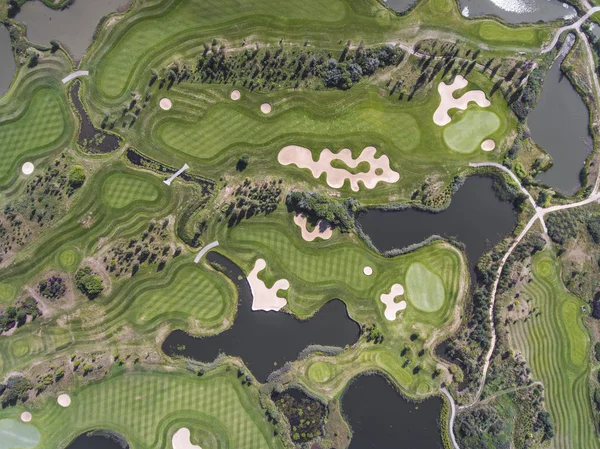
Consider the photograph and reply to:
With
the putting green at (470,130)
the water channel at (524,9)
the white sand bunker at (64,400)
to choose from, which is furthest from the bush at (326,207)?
the white sand bunker at (64,400)

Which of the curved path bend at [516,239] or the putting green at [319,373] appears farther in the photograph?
the curved path bend at [516,239]

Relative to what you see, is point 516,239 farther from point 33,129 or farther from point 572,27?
point 33,129

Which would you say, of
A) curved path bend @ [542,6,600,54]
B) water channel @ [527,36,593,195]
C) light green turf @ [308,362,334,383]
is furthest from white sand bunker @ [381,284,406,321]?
curved path bend @ [542,6,600,54]

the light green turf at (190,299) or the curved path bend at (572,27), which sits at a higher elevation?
the curved path bend at (572,27)

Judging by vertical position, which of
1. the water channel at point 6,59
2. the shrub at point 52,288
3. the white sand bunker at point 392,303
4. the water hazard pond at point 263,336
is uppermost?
the water channel at point 6,59

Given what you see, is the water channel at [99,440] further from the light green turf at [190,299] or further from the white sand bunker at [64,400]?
the light green turf at [190,299]

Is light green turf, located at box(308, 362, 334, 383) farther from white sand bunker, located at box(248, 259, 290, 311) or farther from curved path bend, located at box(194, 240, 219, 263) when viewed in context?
curved path bend, located at box(194, 240, 219, 263)

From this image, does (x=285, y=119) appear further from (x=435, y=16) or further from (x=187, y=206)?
(x=435, y=16)
